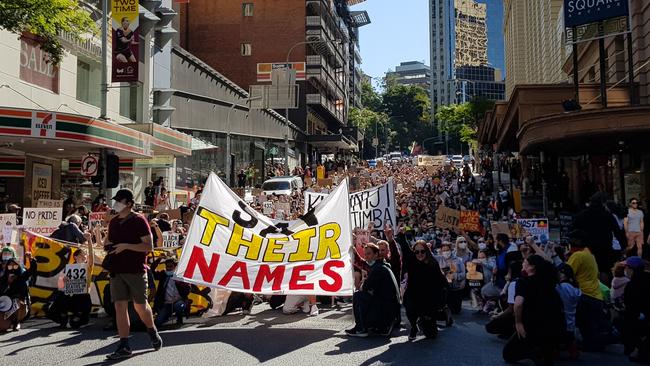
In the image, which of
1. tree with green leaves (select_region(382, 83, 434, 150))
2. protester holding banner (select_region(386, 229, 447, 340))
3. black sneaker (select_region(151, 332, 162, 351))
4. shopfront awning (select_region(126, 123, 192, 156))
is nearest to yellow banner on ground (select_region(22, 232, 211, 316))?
black sneaker (select_region(151, 332, 162, 351))

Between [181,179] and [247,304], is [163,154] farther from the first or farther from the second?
[247,304]

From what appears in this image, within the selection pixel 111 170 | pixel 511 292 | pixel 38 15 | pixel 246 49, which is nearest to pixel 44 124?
pixel 111 170

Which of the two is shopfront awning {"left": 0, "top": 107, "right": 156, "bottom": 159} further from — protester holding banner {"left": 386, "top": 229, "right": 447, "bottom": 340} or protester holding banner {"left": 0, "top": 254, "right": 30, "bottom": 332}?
protester holding banner {"left": 386, "top": 229, "right": 447, "bottom": 340}

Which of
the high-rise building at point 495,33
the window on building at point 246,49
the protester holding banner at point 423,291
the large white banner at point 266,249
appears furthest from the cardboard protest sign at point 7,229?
the high-rise building at point 495,33

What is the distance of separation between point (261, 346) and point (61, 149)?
1431cm

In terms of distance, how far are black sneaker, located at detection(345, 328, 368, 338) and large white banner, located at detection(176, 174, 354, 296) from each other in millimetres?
518

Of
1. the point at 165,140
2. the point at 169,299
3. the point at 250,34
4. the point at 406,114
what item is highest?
the point at 406,114

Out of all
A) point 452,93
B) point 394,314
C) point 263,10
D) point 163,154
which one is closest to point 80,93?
point 163,154

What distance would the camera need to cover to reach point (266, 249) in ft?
29.8

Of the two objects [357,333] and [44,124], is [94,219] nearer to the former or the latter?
[44,124]

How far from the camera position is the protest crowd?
23.6 ft

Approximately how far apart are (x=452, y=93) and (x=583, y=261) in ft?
596

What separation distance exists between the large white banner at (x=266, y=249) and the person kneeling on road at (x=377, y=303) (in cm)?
28

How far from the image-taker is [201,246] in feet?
28.7
